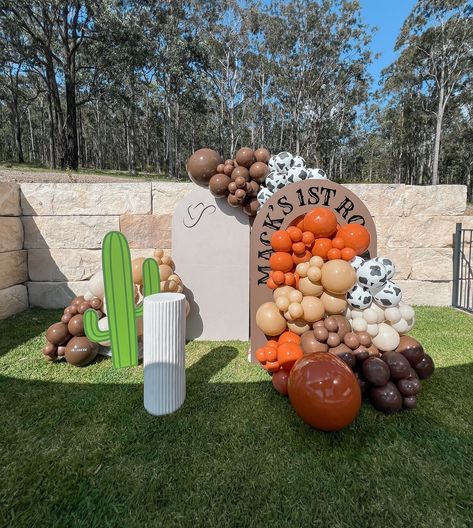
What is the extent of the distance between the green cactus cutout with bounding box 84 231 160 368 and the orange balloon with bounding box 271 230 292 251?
104 cm

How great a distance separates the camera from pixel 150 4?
51.1 ft

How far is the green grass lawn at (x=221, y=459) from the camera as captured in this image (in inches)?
54.0

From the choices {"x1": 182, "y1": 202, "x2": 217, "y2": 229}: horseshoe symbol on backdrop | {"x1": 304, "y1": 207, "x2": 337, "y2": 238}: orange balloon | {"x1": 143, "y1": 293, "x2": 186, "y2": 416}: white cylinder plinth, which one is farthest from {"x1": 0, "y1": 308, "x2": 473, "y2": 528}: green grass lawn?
{"x1": 182, "y1": 202, "x2": 217, "y2": 229}: horseshoe symbol on backdrop

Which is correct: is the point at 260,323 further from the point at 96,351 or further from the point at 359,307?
the point at 96,351

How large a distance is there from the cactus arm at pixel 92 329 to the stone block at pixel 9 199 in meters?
2.39

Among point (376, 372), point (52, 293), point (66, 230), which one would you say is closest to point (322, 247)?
point (376, 372)

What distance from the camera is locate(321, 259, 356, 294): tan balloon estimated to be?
2164 mm

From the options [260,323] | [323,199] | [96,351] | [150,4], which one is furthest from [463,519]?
[150,4]

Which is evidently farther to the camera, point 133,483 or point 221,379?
point 221,379

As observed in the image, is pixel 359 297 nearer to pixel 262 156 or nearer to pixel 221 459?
pixel 221 459

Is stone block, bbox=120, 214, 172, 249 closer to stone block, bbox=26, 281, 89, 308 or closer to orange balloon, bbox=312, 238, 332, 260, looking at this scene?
stone block, bbox=26, 281, 89, 308

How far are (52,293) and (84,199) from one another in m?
1.40

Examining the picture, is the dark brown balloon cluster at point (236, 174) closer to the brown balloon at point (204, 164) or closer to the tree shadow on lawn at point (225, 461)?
the brown balloon at point (204, 164)

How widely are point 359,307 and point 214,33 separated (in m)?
20.9
